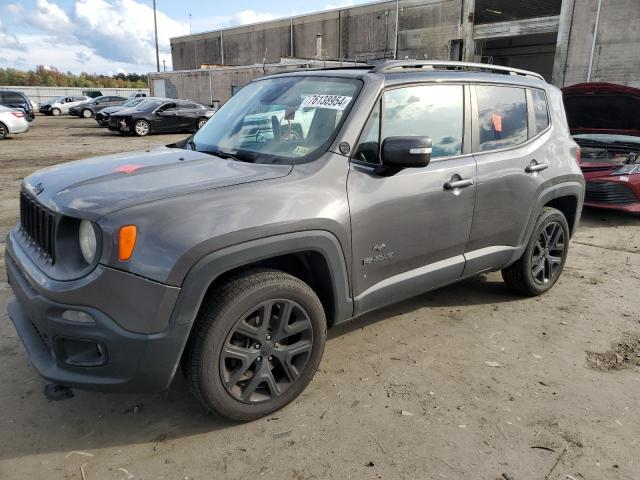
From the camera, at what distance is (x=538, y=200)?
402 cm

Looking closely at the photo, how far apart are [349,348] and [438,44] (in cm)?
3030

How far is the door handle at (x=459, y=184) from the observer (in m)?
3.28

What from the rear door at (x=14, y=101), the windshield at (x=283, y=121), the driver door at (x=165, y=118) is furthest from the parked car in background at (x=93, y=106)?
the windshield at (x=283, y=121)

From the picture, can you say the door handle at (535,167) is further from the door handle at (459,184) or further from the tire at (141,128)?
the tire at (141,128)

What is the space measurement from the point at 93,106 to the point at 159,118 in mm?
17732

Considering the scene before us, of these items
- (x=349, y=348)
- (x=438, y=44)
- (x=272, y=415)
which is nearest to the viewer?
(x=272, y=415)

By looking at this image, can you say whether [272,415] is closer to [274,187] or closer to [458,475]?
[458,475]

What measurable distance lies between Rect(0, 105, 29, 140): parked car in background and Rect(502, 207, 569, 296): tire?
18.2 m

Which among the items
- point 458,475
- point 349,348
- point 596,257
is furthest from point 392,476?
point 596,257

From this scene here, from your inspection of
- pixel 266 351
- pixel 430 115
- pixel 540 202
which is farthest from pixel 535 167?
pixel 266 351

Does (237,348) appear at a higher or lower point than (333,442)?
higher

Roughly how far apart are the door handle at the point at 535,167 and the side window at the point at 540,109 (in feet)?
0.94

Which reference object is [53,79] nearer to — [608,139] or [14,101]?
[14,101]

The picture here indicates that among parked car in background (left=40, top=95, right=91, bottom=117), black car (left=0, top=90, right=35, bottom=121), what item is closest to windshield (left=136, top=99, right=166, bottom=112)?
black car (left=0, top=90, right=35, bottom=121)
